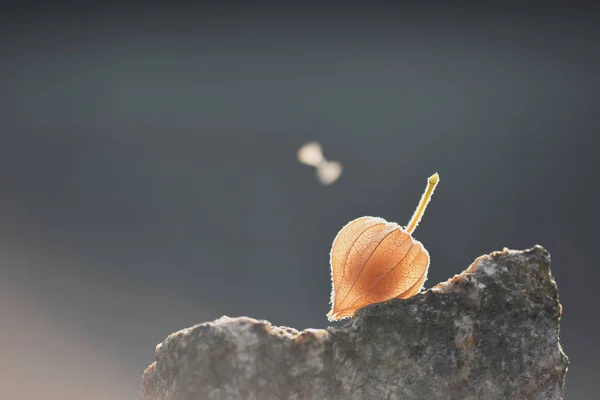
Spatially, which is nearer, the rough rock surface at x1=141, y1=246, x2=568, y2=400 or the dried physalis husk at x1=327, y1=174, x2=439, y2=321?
the rough rock surface at x1=141, y1=246, x2=568, y2=400

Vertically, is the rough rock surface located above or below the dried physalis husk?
below

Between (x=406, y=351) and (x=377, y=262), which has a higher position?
(x=377, y=262)

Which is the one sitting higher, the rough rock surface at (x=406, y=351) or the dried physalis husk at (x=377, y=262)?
the dried physalis husk at (x=377, y=262)

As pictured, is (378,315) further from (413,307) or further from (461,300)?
(461,300)

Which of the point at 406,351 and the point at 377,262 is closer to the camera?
the point at 406,351
